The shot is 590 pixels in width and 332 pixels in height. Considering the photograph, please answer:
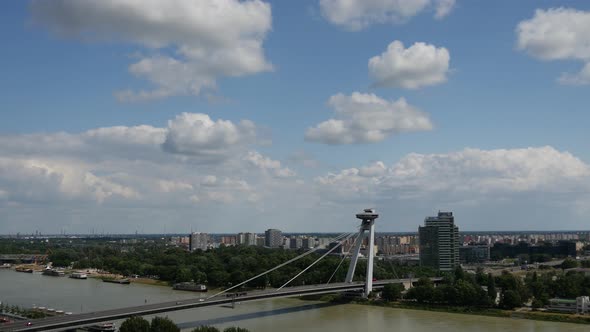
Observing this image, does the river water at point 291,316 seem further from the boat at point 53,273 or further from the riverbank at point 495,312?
the boat at point 53,273

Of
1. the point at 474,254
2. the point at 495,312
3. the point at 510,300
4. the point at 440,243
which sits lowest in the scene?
the point at 495,312

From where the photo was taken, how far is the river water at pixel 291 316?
18547mm

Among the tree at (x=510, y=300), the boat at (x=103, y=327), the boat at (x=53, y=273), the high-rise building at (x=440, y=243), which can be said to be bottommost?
the boat at (x=53, y=273)

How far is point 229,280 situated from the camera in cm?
3284

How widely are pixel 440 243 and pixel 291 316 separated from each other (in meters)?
25.5

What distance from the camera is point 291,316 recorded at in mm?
20844

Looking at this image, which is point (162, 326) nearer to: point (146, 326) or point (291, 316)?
point (146, 326)

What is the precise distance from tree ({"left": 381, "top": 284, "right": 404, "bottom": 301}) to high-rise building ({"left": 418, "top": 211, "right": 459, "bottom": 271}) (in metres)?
19.2

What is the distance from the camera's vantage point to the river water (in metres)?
18.5

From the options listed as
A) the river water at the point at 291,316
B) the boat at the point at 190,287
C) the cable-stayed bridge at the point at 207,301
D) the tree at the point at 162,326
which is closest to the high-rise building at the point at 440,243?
the cable-stayed bridge at the point at 207,301

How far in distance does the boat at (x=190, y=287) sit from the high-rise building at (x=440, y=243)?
64.7ft

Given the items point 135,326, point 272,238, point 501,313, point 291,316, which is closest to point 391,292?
point 501,313

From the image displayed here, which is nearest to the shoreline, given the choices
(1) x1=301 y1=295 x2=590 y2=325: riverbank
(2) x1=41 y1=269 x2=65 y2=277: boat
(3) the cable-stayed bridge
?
(1) x1=301 y1=295 x2=590 y2=325: riverbank

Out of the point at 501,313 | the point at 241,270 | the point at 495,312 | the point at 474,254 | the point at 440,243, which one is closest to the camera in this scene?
the point at 501,313
